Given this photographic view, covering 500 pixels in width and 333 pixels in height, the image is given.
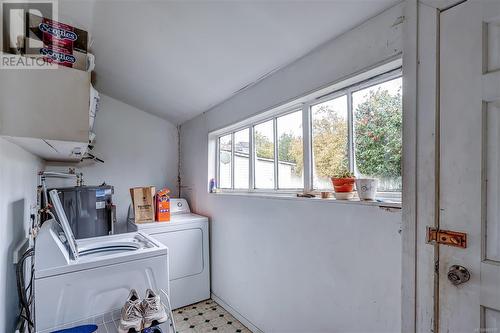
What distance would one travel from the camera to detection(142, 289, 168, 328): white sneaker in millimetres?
1513

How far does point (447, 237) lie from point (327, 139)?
2.88 ft

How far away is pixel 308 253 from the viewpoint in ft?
5.38

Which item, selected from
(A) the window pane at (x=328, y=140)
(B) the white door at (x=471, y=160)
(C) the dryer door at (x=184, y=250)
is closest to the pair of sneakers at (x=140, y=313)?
(C) the dryer door at (x=184, y=250)

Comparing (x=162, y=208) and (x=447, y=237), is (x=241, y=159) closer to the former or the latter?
(x=162, y=208)

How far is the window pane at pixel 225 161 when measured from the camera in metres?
2.91

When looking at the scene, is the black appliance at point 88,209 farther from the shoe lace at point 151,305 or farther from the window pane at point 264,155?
the window pane at point 264,155

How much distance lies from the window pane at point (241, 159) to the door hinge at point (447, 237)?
1748 millimetres

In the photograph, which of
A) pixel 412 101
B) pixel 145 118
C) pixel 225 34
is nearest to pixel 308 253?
pixel 412 101

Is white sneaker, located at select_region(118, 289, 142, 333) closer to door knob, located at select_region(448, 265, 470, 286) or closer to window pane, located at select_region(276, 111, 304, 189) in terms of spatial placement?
window pane, located at select_region(276, 111, 304, 189)

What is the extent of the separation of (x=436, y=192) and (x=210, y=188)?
229 centimetres

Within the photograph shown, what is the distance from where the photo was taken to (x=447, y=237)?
3.24ft

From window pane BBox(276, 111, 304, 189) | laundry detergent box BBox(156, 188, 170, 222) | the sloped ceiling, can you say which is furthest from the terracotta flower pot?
laundry detergent box BBox(156, 188, 170, 222)

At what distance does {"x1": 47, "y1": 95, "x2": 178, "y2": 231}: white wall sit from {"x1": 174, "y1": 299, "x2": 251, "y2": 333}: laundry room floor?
152 centimetres

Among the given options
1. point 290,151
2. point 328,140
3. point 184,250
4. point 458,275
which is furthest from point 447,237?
point 184,250
